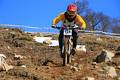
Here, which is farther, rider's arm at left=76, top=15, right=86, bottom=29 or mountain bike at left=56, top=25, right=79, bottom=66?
rider's arm at left=76, top=15, right=86, bottom=29

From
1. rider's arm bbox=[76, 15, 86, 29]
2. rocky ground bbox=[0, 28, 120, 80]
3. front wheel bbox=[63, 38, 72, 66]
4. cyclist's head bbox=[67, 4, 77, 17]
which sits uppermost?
cyclist's head bbox=[67, 4, 77, 17]

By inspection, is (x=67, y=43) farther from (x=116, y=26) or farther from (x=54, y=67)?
(x=116, y=26)

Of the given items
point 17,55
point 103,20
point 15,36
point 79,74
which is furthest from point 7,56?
point 103,20

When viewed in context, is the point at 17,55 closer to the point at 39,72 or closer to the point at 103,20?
the point at 39,72

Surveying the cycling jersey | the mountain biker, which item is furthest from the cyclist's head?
the cycling jersey

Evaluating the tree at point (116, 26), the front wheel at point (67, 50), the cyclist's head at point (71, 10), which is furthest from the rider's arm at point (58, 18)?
the tree at point (116, 26)

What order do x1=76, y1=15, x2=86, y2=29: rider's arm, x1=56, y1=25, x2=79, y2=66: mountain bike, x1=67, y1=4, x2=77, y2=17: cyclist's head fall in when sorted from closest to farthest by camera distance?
x1=67, y1=4, x2=77, y2=17: cyclist's head → x1=56, y1=25, x2=79, y2=66: mountain bike → x1=76, y1=15, x2=86, y2=29: rider's arm

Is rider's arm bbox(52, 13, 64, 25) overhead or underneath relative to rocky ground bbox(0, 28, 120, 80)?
overhead

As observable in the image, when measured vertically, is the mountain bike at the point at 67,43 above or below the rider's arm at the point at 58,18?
below

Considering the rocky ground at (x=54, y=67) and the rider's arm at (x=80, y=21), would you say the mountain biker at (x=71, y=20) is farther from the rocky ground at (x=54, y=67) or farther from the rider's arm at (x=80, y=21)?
the rocky ground at (x=54, y=67)

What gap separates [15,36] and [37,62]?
9.48 meters

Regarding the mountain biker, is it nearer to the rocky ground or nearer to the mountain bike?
the mountain bike

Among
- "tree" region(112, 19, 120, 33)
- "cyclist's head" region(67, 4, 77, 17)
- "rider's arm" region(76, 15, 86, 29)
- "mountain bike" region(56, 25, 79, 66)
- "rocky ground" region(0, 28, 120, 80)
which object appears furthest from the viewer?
"tree" region(112, 19, 120, 33)

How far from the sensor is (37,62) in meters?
15.5
